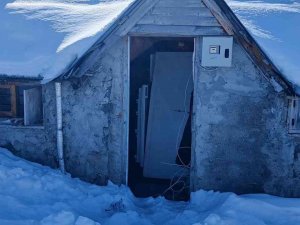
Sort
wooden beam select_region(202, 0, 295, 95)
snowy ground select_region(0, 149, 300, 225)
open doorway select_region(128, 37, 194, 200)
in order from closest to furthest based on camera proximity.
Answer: snowy ground select_region(0, 149, 300, 225) → wooden beam select_region(202, 0, 295, 95) → open doorway select_region(128, 37, 194, 200)

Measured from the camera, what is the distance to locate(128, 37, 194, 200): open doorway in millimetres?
8820

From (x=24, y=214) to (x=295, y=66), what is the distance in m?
5.00

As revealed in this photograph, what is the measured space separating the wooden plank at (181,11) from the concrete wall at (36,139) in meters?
2.55

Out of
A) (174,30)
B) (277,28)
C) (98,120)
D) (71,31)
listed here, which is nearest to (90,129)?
(98,120)

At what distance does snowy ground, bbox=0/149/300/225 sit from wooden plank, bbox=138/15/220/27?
2.98 metres

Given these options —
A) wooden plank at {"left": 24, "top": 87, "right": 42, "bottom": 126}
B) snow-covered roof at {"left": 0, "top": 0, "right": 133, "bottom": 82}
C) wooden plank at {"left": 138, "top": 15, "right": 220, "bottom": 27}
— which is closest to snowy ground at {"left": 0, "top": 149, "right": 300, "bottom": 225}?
wooden plank at {"left": 24, "top": 87, "right": 42, "bottom": 126}

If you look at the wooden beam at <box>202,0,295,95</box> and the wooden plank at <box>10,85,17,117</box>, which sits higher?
the wooden beam at <box>202,0,295,95</box>

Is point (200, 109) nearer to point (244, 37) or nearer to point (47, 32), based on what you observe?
point (244, 37)

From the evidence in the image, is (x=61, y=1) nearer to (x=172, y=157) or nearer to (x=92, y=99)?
(x=92, y=99)

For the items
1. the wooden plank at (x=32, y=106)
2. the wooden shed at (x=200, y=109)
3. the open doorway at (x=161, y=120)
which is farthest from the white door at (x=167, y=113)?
the wooden plank at (x=32, y=106)

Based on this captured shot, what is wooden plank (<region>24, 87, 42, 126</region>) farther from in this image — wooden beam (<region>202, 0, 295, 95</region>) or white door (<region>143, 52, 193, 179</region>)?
wooden beam (<region>202, 0, 295, 95</region>)

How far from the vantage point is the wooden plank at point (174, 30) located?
6730 millimetres

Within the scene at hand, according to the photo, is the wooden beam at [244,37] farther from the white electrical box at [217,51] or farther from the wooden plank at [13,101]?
the wooden plank at [13,101]

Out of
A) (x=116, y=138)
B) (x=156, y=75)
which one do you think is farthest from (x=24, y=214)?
(x=156, y=75)
